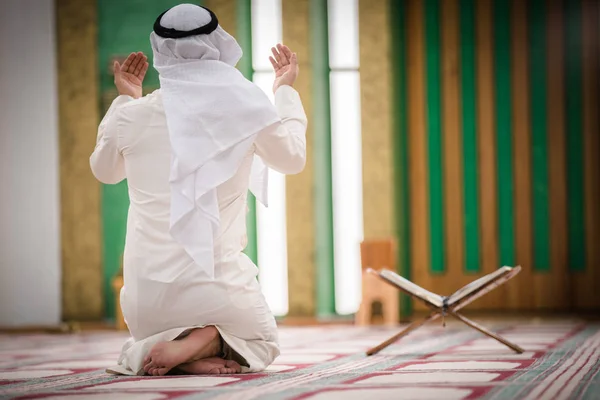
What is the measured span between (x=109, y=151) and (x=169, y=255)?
424 mm

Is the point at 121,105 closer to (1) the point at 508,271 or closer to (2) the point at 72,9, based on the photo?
(1) the point at 508,271

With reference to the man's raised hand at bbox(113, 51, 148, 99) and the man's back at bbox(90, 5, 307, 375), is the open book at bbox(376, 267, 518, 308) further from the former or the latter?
the man's raised hand at bbox(113, 51, 148, 99)

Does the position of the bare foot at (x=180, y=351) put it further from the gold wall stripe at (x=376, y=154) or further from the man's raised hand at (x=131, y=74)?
the gold wall stripe at (x=376, y=154)

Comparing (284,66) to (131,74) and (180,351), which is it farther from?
(180,351)

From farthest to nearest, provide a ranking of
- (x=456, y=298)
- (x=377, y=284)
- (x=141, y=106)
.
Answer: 1. (x=377, y=284)
2. (x=456, y=298)
3. (x=141, y=106)

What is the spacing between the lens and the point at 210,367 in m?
3.11

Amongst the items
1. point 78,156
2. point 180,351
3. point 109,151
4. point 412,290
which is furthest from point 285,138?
point 78,156

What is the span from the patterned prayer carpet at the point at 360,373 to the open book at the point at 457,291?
9.0 inches

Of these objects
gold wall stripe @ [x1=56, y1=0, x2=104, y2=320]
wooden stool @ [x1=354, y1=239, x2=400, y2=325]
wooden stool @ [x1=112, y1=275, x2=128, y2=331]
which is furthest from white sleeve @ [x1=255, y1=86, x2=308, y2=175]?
gold wall stripe @ [x1=56, y1=0, x2=104, y2=320]

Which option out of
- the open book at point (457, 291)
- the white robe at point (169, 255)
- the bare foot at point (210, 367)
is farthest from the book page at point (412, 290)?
the bare foot at point (210, 367)

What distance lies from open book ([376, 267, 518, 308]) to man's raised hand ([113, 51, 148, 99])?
4.47 feet

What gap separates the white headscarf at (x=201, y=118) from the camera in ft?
10.0

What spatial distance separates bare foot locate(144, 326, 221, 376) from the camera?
3.03 meters

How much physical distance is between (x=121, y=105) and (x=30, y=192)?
4.81 meters
